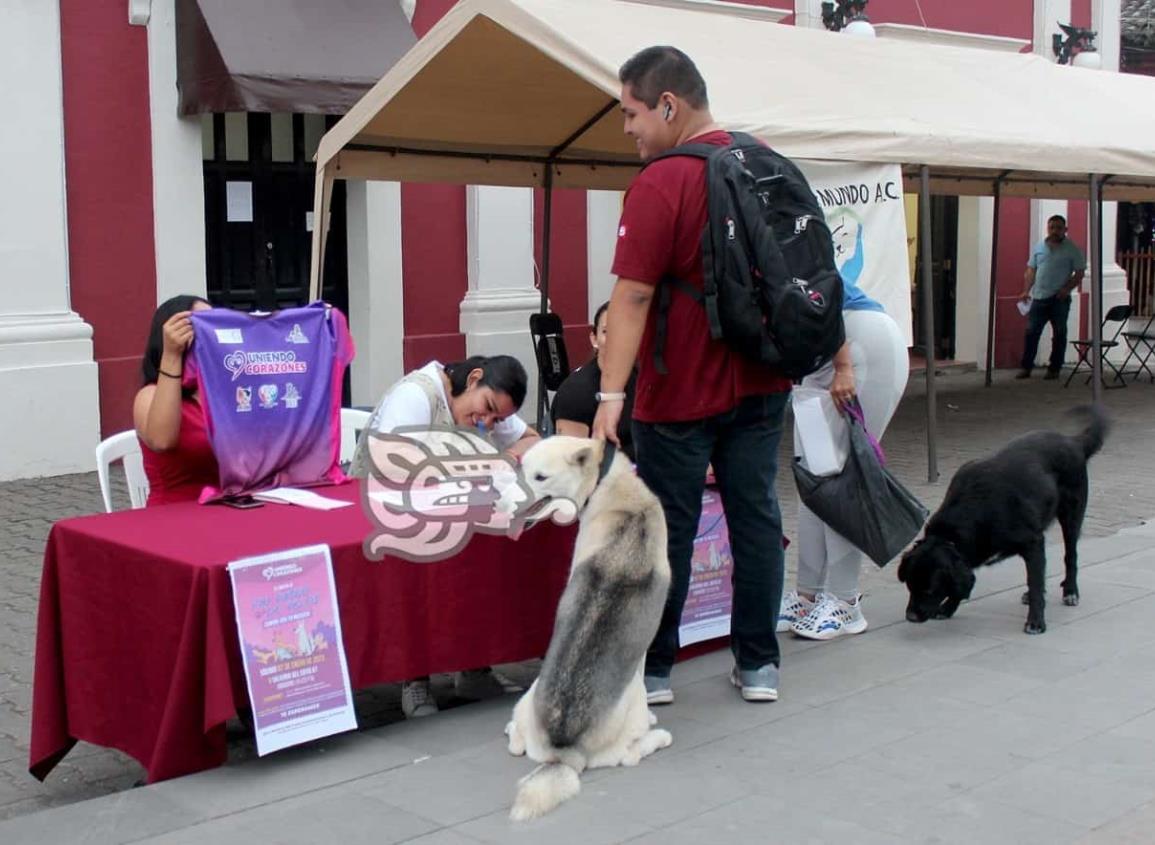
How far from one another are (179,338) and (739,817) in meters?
2.22

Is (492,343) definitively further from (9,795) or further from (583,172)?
(9,795)

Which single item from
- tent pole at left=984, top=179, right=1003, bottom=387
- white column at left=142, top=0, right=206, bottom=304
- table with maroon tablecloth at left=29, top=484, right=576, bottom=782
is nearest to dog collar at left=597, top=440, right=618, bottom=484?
table with maroon tablecloth at left=29, top=484, right=576, bottom=782

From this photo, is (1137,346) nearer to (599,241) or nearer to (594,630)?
(599,241)

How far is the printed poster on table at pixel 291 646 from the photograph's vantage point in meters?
3.85

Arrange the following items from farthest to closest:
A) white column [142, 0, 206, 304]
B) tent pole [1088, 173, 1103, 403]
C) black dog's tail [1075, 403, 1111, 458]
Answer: tent pole [1088, 173, 1103, 403], white column [142, 0, 206, 304], black dog's tail [1075, 403, 1111, 458]

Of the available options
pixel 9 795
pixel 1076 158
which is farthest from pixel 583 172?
pixel 9 795

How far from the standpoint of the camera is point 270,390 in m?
4.52

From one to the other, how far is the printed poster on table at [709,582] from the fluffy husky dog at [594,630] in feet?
3.24

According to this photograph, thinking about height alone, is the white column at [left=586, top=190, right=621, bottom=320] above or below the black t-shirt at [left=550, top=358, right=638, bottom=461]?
above

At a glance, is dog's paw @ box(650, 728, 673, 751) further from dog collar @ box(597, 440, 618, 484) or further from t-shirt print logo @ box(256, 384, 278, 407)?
t-shirt print logo @ box(256, 384, 278, 407)

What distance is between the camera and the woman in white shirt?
15.8 feet

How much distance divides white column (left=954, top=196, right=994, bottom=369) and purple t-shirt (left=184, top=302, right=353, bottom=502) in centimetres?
1341

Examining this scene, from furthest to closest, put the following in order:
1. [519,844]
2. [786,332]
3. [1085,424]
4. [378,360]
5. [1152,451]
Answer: [378,360] → [1152,451] → [1085,424] → [786,332] → [519,844]

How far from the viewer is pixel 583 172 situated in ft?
33.1
